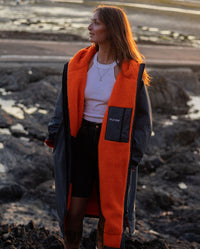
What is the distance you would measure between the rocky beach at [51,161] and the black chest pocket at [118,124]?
1.28m

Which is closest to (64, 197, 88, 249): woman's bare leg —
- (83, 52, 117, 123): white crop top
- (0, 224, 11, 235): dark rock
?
(83, 52, 117, 123): white crop top

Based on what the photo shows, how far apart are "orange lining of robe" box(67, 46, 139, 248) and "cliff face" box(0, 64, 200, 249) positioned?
2.86 feet

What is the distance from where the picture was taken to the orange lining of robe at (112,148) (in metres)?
2.61

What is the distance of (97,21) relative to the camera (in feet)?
8.64

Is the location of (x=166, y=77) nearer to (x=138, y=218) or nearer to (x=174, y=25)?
(x=138, y=218)

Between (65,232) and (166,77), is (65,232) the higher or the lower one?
the higher one

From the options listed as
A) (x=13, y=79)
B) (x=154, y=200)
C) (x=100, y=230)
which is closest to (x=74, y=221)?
(x=100, y=230)

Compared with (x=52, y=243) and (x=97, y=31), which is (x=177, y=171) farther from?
(x=97, y=31)

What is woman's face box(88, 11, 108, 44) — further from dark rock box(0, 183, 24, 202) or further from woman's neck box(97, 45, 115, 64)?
dark rock box(0, 183, 24, 202)

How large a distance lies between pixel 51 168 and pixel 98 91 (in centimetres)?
300

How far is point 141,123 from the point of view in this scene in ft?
8.85

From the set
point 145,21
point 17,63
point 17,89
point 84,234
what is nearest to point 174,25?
point 145,21

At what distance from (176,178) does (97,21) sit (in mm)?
3725

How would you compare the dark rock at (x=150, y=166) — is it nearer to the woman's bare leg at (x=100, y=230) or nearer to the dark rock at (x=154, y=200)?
the dark rock at (x=154, y=200)
